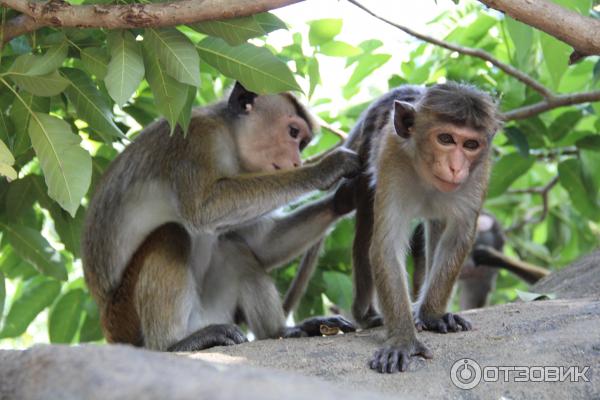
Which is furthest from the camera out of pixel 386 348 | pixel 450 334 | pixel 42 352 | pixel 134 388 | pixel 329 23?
pixel 329 23

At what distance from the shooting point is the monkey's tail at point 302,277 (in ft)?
23.3

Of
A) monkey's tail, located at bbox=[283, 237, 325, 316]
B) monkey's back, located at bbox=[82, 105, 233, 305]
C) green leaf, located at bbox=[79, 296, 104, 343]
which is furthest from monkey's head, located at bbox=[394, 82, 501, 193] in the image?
green leaf, located at bbox=[79, 296, 104, 343]

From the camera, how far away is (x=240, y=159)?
696 cm

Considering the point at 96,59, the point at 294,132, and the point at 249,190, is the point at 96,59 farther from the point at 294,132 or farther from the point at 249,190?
the point at 294,132

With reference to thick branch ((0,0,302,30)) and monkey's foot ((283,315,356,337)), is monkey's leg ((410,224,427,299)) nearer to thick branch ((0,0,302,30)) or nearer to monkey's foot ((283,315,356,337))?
monkey's foot ((283,315,356,337))

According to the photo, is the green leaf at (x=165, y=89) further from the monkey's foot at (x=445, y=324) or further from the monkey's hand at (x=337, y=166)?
the monkey's foot at (x=445, y=324)

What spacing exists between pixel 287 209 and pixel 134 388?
208 inches

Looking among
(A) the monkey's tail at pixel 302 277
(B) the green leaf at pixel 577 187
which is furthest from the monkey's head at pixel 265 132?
(B) the green leaf at pixel 577 187

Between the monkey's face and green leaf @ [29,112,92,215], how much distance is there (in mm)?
2127

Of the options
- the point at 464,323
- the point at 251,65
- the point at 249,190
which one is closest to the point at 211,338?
the point at 249,190

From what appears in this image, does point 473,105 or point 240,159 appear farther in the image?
point 240,159

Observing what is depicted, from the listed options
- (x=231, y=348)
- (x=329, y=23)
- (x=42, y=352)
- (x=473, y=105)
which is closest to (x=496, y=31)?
(x=329, y=23)

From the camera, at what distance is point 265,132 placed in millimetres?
6965

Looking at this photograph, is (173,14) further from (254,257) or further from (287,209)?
(287,209)
